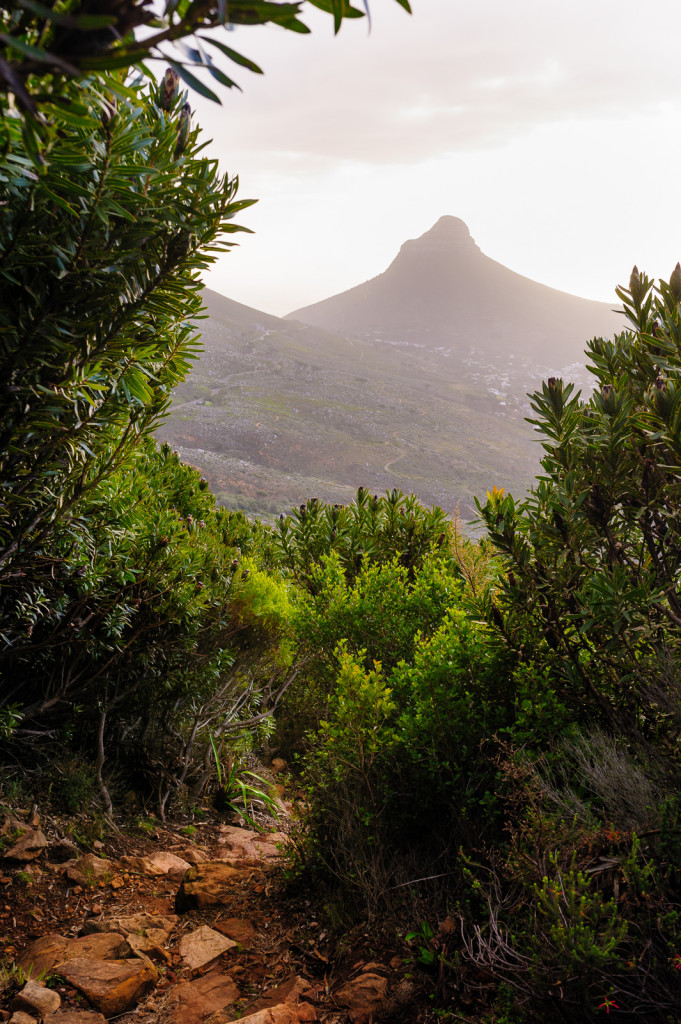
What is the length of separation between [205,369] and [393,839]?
83327mm

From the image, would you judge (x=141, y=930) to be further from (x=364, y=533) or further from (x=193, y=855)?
(x=364, y=533)

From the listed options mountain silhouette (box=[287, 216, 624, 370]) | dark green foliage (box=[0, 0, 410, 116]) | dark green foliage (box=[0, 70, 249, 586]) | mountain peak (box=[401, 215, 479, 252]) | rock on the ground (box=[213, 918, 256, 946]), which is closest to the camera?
dark green foliage (box=[0, 0, 410, 116])

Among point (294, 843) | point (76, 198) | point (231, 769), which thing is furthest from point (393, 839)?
point (76, 198)

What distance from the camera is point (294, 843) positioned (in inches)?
139

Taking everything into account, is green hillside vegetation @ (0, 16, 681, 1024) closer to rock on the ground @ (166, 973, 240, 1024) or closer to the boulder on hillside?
rock on the ground @ (166, 973, 240, 1024)

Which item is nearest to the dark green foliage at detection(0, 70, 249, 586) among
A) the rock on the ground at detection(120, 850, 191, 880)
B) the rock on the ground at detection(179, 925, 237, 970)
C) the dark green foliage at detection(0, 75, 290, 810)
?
the dark green foliage at detection(0, 75, 290, 810)

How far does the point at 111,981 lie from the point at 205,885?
2.94 feet

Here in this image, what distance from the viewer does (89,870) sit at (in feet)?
11.1

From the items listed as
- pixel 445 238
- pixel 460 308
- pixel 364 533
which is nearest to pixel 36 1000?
pixel 364 533

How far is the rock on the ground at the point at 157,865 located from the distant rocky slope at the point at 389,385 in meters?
20.4

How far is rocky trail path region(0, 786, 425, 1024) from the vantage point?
2385 millimetres

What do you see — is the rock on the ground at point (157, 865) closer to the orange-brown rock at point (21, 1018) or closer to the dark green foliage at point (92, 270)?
the orange-brown rock at point (21, 1018)

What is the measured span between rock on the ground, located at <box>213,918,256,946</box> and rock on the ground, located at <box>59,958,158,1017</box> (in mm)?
469

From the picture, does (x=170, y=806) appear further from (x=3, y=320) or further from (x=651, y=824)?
(x=3, y=320)
